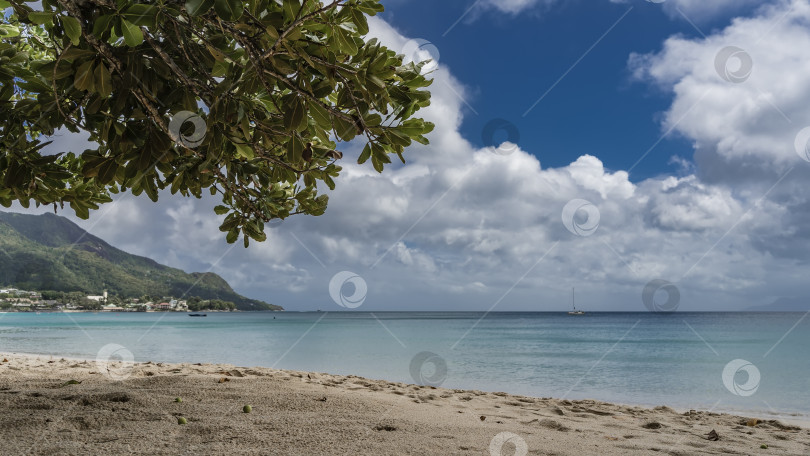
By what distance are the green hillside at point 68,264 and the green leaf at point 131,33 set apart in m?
54.5

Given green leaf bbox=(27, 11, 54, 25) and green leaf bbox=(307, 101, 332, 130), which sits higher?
green leaf bbox=(27, 11, 54, 25)

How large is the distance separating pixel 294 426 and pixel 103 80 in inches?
87.6

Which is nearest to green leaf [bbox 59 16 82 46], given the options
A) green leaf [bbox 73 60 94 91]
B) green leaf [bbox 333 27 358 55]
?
green leaf [bbox 73 60 94 91]

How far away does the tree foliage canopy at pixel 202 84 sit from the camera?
1.74 metres

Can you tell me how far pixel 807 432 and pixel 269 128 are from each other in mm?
5836

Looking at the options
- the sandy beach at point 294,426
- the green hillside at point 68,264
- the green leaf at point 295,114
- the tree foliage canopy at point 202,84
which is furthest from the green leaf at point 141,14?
the green hillside at point 68,264

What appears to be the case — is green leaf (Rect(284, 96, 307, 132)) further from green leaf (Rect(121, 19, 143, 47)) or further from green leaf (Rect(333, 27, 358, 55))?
green leaf (Rect(121, 19, 143, 47))

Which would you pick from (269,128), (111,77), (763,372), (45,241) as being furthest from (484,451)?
(45,241)

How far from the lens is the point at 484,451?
109 inches

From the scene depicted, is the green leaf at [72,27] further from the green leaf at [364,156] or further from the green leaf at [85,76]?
the green leaf at [364,156]

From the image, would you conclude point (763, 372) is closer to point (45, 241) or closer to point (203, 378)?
point (203, 378)

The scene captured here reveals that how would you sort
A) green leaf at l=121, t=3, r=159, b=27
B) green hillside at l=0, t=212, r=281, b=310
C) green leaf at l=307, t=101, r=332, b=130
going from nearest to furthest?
green leaf at l=121, t=3, r=159, b=27 < green leaf at l=307, t=101, r=332, b=130 < green hillside at l=0, t=212, r=281, b=310

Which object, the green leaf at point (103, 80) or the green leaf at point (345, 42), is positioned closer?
the green leaf at point (345, 42)

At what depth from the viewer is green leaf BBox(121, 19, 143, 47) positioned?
1689 mm
